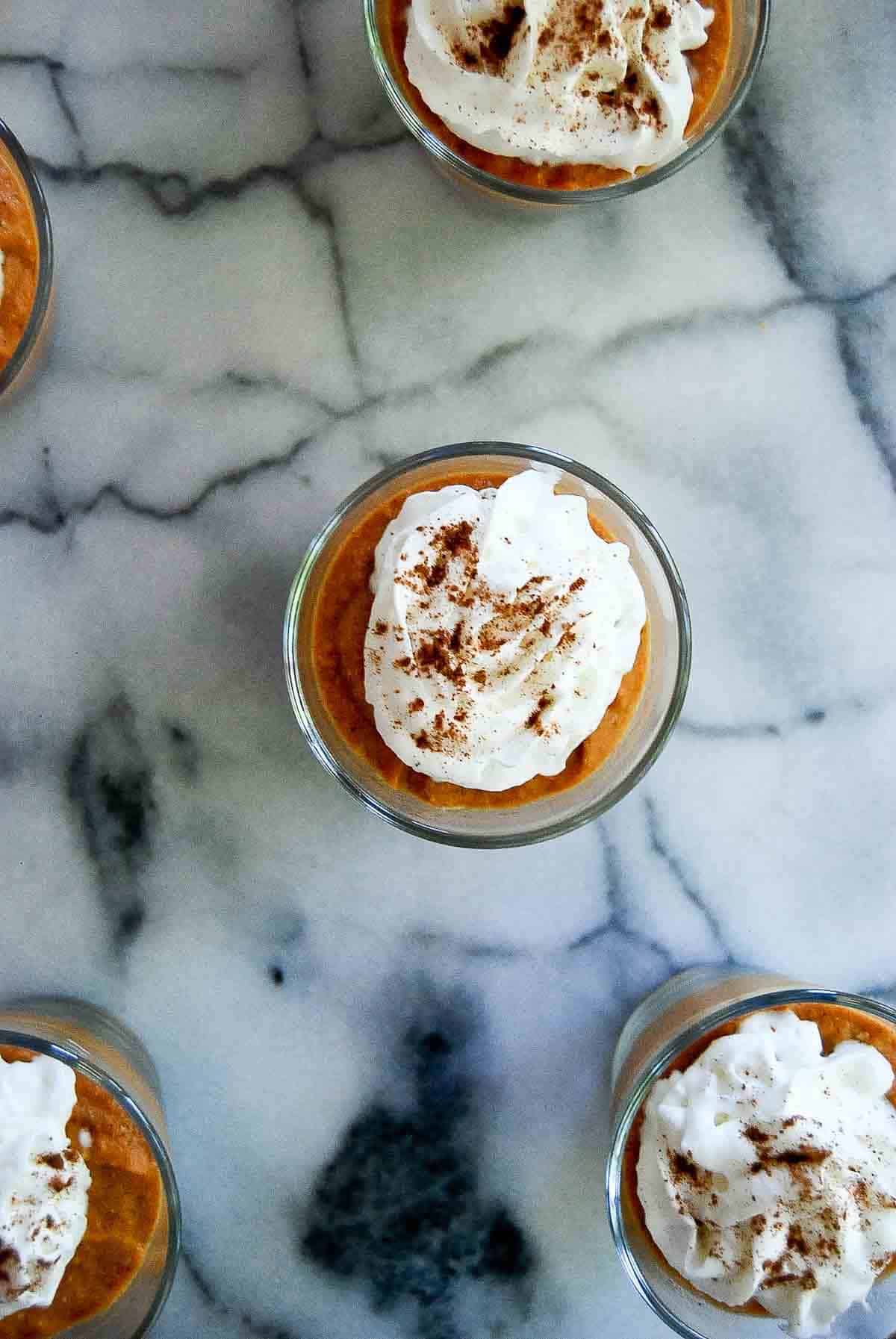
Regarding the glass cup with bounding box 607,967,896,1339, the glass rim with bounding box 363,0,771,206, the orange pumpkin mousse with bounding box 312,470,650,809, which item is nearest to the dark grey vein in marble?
the orange pumpkin mousse with bounding box 312,470,650,809

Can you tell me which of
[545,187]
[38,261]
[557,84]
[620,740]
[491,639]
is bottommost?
[620,740]

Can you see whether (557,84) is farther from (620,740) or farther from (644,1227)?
(644,1227)

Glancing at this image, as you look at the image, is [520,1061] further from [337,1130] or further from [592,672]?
[592,672]

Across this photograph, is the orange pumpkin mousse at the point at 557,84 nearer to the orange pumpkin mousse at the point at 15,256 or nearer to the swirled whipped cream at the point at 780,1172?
the orange pumpkin mousse at the point at 15,256

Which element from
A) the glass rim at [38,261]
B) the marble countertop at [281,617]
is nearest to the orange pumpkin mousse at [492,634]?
the marble countertop at [281,617]

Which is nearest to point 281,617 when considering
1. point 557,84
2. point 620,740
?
point 620,740

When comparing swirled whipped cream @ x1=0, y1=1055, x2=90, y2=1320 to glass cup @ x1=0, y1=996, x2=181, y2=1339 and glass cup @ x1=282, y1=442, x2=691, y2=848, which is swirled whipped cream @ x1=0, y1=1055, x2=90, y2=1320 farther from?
glass cup @ x1=282, y1=442, x2=691, y2=848
